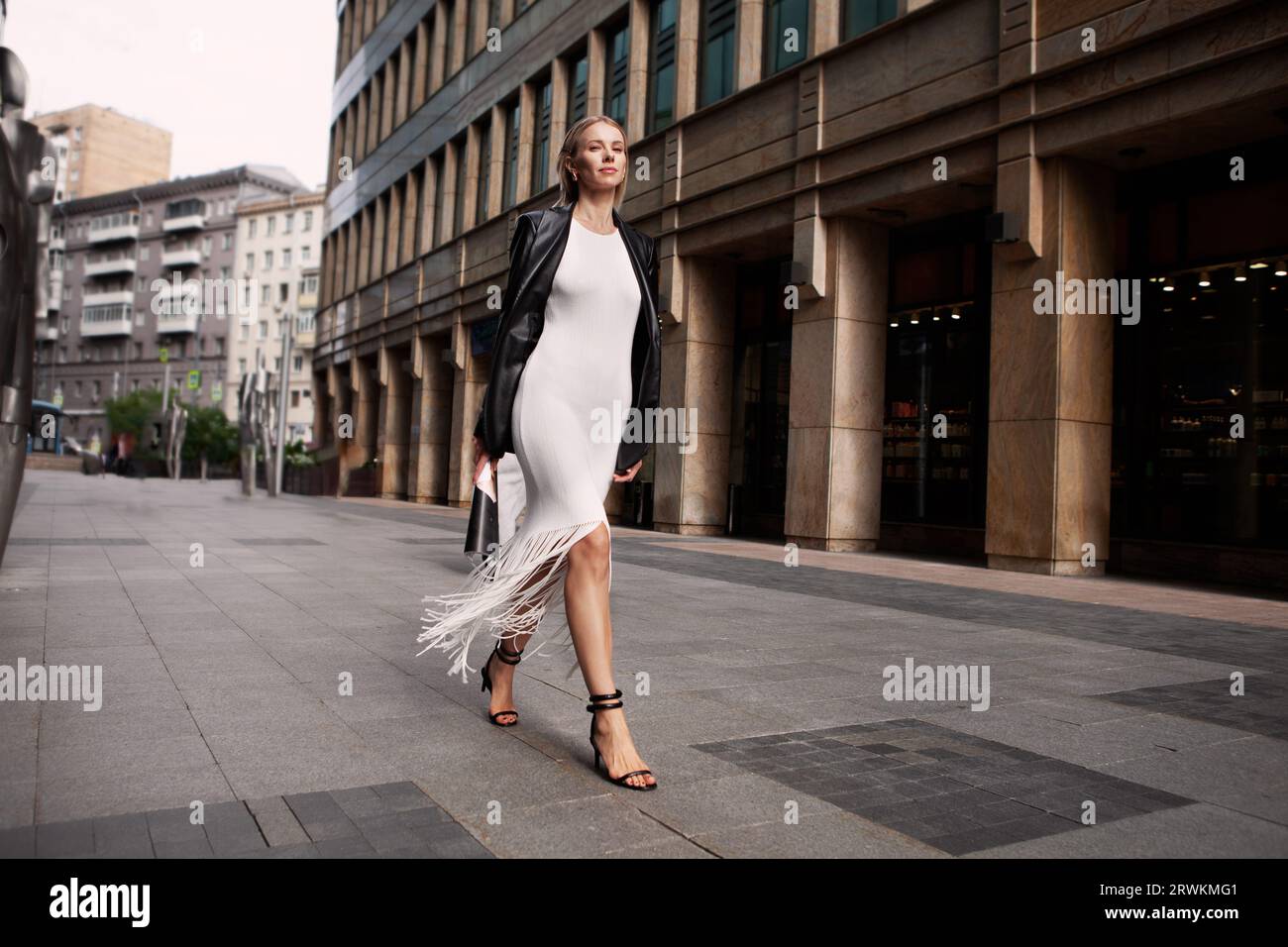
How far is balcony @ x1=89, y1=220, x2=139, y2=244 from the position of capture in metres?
92.9

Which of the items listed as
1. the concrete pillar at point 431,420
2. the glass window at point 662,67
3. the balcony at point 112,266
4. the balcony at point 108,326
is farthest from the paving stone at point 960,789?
the balcony at point 112,266

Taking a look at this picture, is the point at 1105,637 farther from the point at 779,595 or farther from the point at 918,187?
the point at 918,187

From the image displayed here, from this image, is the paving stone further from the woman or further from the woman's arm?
the woman's arm

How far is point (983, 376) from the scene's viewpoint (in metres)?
14.5

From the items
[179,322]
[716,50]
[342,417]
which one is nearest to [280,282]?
[179,322]

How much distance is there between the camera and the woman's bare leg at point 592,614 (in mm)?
3238

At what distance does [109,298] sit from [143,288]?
373 cm

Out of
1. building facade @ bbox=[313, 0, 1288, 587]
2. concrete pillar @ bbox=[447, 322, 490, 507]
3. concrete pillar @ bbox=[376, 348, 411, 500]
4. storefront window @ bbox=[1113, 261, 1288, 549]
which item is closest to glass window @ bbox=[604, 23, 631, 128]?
building facade @ bbox=[313, 0, 1288, 587]

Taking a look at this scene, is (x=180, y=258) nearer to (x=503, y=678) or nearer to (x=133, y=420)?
(x=133, y=420)

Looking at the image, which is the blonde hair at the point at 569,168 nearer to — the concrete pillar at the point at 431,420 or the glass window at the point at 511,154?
the glass window at the point at 511,154

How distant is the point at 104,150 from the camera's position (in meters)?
104

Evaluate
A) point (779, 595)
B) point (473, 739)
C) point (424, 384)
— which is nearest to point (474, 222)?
point (424, 384)

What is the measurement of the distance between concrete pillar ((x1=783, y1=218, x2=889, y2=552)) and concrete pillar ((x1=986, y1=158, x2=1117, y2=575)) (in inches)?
109
